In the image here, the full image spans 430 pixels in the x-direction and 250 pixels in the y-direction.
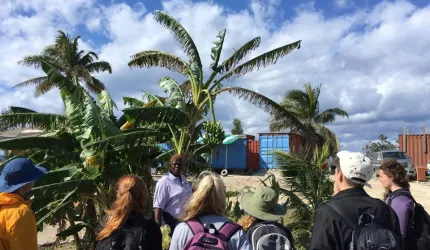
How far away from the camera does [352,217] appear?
2.50 meters

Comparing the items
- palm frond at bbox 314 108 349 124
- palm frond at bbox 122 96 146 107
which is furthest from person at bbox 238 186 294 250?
palm frond at bbox 314 108 349 124

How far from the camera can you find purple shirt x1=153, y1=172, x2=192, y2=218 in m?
5.45

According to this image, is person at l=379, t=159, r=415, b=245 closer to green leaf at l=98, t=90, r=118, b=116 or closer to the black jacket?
the black jacket

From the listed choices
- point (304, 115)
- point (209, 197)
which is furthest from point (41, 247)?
point (304, 115)

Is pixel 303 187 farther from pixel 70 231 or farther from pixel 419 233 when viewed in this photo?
pixel 70 231

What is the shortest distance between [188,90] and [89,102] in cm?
403

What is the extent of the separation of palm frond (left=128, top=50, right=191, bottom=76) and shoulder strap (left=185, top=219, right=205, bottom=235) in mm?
8613

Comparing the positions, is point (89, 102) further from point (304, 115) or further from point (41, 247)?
point (304, 115)

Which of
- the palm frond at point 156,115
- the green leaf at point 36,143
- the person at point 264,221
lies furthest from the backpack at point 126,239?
the green leaf at point 36,143

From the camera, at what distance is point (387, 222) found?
258 centimetres

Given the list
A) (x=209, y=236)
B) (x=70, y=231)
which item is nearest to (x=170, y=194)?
(x=209, y=236)

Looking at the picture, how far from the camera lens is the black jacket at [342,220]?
2.48 m

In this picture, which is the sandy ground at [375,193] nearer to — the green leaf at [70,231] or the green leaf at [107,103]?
the green leaf at [107,103]

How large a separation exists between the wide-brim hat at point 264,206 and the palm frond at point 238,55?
7816 millimetres
